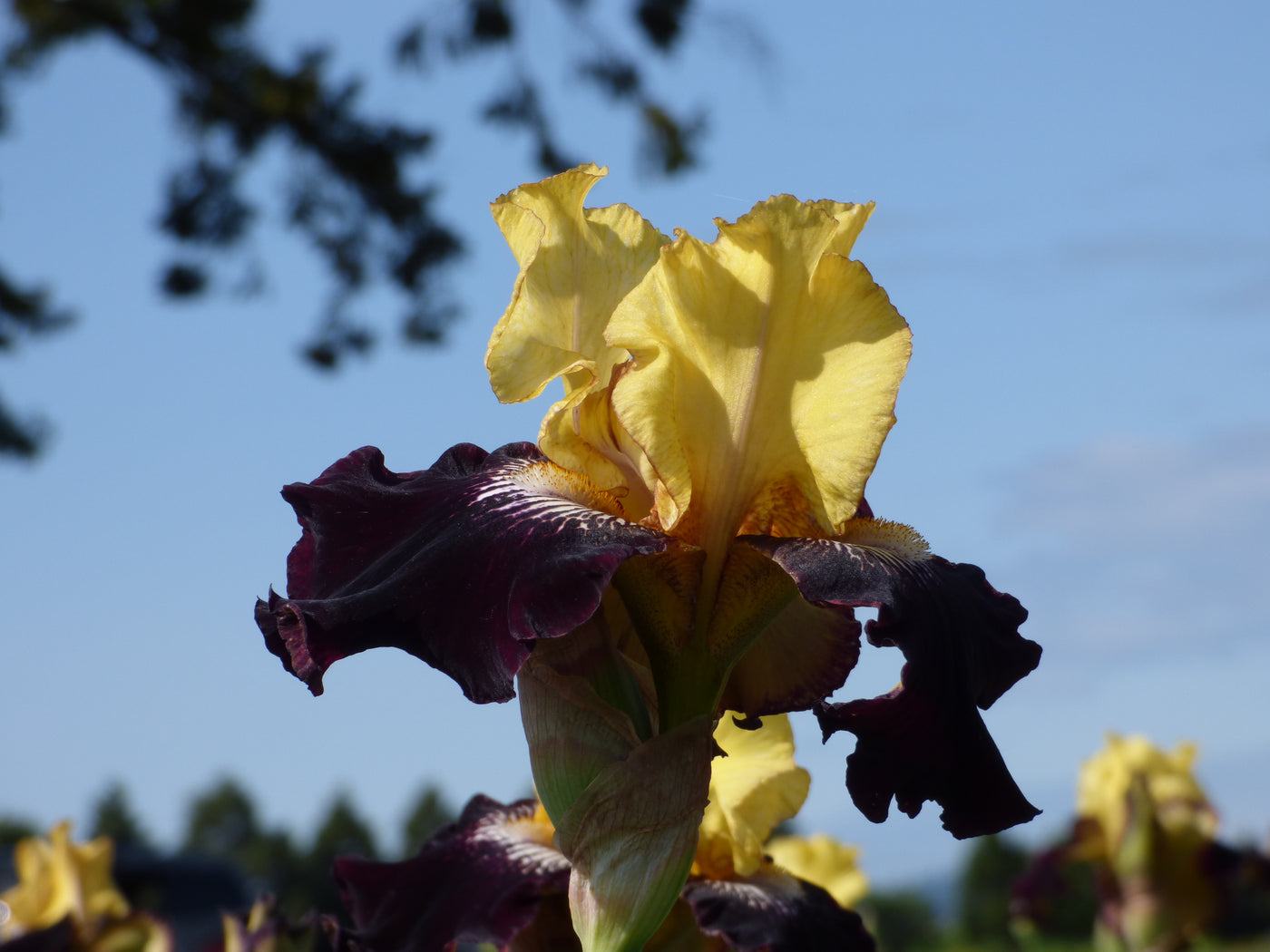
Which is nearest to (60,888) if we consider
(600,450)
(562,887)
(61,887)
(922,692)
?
(61,887)

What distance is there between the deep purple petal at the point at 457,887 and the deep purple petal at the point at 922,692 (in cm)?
42

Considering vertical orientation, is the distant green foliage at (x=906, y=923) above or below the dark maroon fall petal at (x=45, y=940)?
above

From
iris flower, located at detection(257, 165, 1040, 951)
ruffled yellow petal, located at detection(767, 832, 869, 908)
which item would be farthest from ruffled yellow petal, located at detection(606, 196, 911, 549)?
ruffled yellow petal, located at detection(767, 832, 869, 908)

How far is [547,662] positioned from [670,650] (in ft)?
0.38

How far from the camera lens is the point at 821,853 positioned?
8.30 feet

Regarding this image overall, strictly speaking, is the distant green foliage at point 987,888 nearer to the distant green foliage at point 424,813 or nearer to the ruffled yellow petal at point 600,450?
the distant green foliage at point 424,813

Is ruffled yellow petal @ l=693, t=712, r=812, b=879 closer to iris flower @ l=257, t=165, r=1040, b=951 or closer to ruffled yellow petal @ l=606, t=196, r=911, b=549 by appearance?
iris flower @ l=257, t=165, r=1040, b=951

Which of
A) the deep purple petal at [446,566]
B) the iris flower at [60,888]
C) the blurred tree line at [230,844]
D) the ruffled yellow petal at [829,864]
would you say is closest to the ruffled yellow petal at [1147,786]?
the ruffled yellow petal at [829,864]

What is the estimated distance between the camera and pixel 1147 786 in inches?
167

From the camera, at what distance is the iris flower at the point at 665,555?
1.12m

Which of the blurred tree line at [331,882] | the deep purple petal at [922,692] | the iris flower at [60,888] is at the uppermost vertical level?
the blurred tree line at [331,882]

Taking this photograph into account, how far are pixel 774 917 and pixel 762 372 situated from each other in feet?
2.29

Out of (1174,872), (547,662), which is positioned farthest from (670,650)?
(1174,872)

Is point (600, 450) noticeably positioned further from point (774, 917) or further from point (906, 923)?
point (906, 923)
